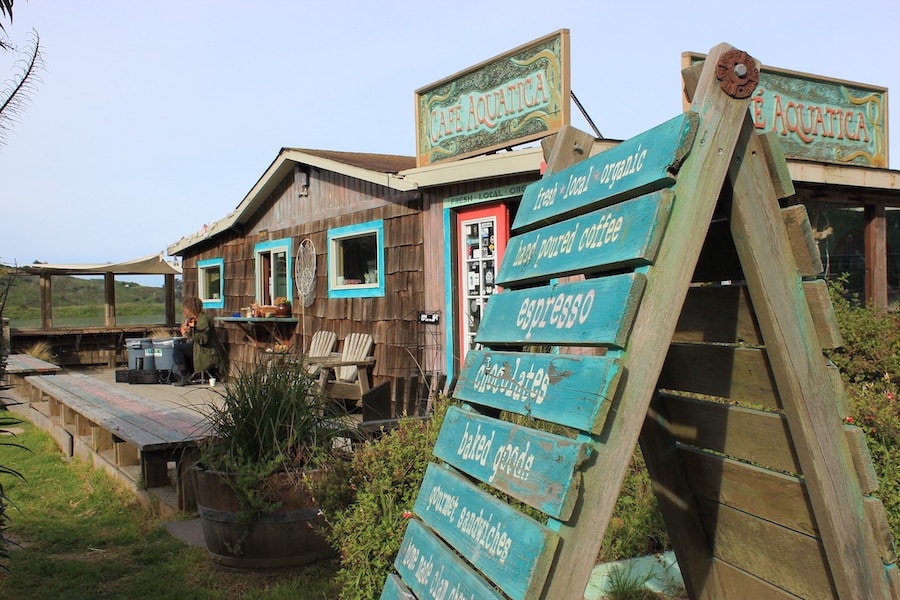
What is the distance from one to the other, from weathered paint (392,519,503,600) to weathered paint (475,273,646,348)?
0.61 m

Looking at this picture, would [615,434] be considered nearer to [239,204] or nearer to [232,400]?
[232,400]

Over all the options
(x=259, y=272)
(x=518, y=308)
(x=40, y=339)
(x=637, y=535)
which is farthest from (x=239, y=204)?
(x=518, y=308)

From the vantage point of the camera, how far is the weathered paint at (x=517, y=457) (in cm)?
174

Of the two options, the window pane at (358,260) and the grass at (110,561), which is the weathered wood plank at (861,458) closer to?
the grass at (110,561)

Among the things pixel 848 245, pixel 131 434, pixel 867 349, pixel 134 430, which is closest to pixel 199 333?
pixel 134 430

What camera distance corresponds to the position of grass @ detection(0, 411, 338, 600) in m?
4.15

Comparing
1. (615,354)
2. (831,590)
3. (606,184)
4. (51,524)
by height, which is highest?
(606,184)

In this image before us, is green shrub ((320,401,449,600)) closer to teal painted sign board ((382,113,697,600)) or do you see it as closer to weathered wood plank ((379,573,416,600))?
weathered wood plank ((379,573,416,600))

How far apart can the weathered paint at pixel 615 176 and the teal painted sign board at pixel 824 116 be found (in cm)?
588

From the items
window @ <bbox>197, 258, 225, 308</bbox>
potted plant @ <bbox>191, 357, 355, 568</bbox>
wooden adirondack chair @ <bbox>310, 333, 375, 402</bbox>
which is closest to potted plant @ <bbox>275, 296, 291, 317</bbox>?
wooden adirondack chair @ <bbox>310, 333, 375, 402</bbox>

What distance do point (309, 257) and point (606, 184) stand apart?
1036 centimetres

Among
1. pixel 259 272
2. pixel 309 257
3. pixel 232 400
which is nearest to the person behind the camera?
pixel 232 400

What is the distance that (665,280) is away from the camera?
70.8 inches

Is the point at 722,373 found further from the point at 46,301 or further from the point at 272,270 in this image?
the point at 46,301
